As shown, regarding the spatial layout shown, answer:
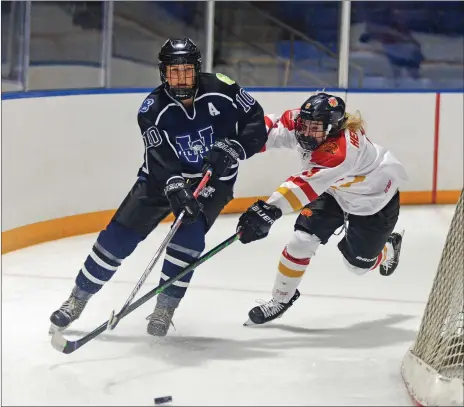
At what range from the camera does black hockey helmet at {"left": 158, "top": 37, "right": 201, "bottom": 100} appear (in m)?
3.34

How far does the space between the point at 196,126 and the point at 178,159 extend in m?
0.12

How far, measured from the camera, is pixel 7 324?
3.68 m

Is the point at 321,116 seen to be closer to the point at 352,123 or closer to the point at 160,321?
the point at 352,123

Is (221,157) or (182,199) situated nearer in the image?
(182,199)

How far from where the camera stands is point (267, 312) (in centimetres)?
370

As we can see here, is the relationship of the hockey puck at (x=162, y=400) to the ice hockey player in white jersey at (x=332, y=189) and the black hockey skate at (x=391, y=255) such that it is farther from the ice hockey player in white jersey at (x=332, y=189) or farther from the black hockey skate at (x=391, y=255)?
the black hockey skate at (x=391, y=255)

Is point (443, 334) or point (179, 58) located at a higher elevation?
point (179, 58)

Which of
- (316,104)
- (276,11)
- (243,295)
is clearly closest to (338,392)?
(316,104)

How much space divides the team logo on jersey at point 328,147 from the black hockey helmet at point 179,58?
449 millimetres

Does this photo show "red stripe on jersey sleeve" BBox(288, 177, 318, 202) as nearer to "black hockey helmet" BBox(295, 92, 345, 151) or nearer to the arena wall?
"black hockey helmet" BBox(295, 92, 345, 151)

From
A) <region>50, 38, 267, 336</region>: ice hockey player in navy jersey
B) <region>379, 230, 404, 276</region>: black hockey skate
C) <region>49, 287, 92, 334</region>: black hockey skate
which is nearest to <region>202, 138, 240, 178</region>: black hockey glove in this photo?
<region>50, 38, 267, 336</region>: ice hockey player in navy jersey

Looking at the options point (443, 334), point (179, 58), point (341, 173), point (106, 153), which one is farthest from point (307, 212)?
point (106, 153)

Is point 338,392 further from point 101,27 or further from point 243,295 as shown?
point 101,27

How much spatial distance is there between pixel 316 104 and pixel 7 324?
1307 millimetres
